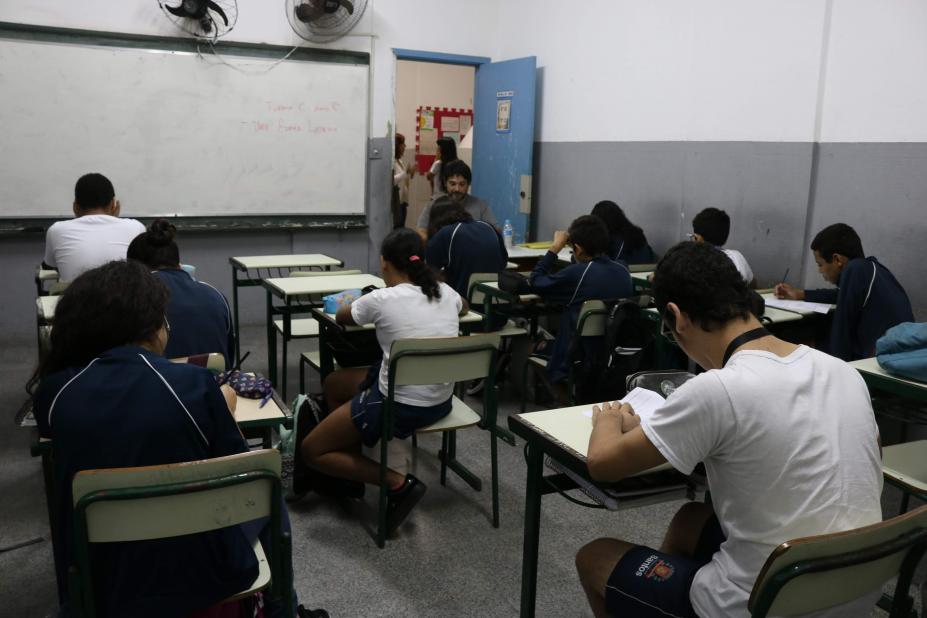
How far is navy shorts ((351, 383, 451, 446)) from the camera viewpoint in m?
2.69

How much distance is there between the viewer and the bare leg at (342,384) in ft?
10.6

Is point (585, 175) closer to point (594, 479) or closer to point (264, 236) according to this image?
point (264, 236)

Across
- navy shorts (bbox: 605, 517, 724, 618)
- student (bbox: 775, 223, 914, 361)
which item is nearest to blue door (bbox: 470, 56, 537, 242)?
student (bbox: 775, 223, 914, 361)

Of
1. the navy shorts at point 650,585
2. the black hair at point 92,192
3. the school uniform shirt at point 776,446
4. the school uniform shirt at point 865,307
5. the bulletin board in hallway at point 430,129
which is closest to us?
the school uniform shirt at point 776,446

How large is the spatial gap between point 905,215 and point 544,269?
172 centimetres

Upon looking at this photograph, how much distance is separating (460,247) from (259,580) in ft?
9.39

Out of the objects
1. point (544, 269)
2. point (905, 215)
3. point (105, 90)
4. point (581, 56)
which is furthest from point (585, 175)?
point (105, 90)

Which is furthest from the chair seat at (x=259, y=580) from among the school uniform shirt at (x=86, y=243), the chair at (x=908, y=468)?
the school uniform shirt at (x=86, y=243)

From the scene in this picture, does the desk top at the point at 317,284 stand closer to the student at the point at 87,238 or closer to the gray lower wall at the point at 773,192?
the student at the point at 87,238

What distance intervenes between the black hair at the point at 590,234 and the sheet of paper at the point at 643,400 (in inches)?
72.1

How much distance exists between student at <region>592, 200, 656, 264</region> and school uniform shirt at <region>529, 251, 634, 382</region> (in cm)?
99

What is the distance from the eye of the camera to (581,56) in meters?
5.74

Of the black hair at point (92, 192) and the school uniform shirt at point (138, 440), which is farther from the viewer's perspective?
the black hair at point (92, 192)

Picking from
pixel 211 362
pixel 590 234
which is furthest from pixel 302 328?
pixel 211 362
